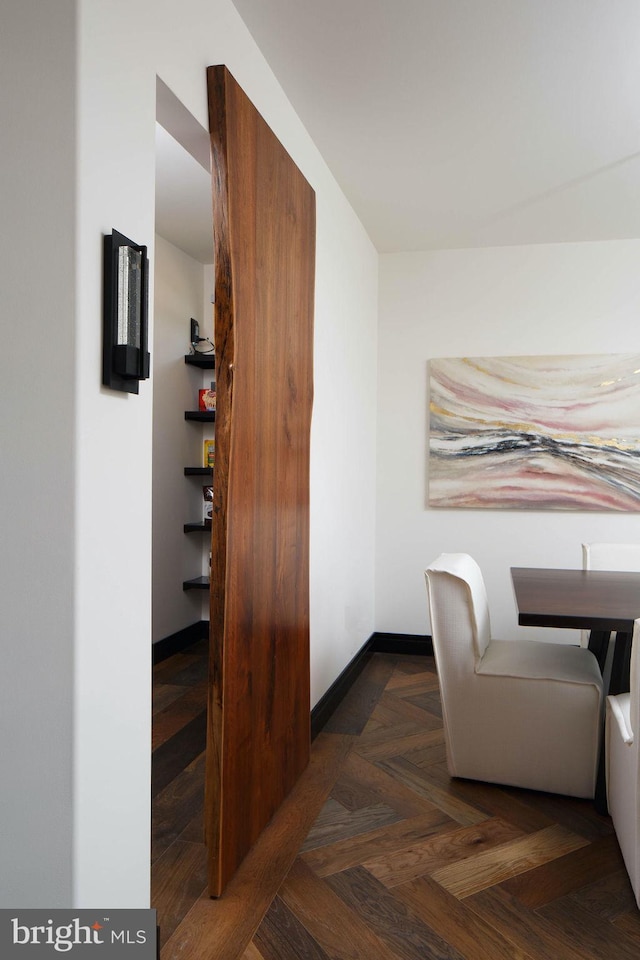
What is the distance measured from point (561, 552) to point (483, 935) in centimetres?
288

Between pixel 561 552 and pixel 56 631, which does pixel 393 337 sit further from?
pixel 56 631

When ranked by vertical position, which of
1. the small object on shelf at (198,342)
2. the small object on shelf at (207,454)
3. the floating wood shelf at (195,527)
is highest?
the small object on shelf at (198,342)

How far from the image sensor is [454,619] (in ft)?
8.84

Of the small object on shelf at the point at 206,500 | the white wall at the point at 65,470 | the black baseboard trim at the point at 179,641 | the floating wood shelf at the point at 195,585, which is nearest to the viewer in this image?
the white wall at the point at 65,470

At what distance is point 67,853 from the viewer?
4.48 ft

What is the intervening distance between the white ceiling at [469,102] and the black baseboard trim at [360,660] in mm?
2495

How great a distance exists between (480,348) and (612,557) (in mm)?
1585

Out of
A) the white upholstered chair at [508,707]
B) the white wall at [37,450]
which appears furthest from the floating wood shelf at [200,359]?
the white wall at [37,450]

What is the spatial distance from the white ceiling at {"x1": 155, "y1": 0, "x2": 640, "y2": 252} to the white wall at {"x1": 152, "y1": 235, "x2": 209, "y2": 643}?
4.53 feet

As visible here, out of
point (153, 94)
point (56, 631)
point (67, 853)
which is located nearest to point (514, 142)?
point (153, 94)

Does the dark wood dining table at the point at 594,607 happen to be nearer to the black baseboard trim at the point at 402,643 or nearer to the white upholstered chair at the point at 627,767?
the white upholstered chair at the point at 627,767

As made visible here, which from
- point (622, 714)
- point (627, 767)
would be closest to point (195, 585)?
point (622, 714)

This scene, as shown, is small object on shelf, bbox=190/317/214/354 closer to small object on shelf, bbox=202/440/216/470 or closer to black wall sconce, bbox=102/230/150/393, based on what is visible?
small object on shelf, bbox=202/440/216/470

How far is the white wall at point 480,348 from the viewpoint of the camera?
14.3 ft
